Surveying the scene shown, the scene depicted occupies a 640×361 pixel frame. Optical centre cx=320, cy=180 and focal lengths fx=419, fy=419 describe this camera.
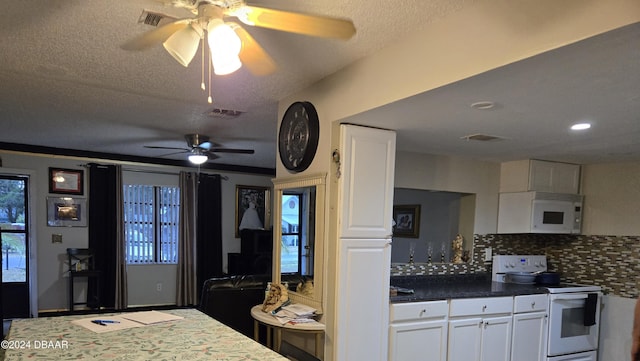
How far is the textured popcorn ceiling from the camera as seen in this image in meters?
1.76

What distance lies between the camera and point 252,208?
24.5ft

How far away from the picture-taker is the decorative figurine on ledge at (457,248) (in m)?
4.19

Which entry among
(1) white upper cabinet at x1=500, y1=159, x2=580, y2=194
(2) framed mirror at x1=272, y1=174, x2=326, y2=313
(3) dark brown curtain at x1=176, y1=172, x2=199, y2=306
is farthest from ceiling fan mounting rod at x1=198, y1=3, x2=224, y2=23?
(3) dark brown curtain at x1=176, y1=172, x2=199, y2=306

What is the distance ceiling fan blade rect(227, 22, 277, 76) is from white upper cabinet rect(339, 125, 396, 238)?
90 cm

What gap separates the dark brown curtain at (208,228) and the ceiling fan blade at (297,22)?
5774mm

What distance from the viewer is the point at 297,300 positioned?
3.08 meters

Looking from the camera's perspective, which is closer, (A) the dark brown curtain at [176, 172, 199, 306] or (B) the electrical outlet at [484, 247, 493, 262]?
(B) the electrical outlet at [484, 247, 493, 262]

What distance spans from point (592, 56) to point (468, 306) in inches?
92.0

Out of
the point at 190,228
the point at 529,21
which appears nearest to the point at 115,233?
the point at 190,228

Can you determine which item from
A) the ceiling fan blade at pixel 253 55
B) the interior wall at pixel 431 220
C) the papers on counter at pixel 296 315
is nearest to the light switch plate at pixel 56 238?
the papers on counter at pixel 296 315

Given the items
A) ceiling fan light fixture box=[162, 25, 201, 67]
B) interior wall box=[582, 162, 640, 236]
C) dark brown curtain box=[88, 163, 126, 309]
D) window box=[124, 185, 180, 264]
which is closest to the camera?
ceiling fan light fixture box=[162, 25, 201, 67]

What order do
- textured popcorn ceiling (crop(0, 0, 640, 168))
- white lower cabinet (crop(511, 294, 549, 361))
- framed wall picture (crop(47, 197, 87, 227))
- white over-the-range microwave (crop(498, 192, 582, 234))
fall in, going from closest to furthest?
textured popcorn ceiling (crop(0, 0, 640, 168)) → white lower cabinet (crop(511, 294, 549, 361)) → white over-the-range microwave (crop(498, 192, 582, 234)) → framed wall picture (crop(47, 197, 87, 227))

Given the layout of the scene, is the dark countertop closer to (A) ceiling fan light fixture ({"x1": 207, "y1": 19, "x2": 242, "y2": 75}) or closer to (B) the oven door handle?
(B) the oven door handle

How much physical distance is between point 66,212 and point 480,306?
5.67 metres
